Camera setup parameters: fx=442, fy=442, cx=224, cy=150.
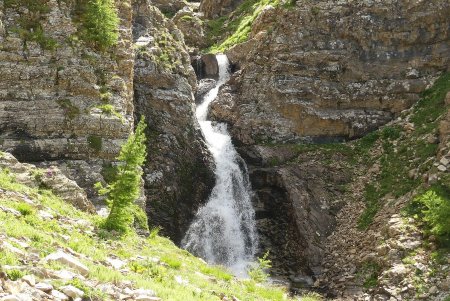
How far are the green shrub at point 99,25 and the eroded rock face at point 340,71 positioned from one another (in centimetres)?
1731

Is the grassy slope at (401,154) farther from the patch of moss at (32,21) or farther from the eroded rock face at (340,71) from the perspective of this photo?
the patch of moss at (32,21)

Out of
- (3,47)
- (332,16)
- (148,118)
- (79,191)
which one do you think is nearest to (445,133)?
(332,16)

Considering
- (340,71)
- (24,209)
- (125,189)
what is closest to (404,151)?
(340,71)

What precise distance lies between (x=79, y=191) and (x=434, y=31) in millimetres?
37516

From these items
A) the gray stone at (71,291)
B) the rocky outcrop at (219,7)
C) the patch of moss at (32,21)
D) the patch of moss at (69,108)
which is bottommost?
the gray stone at (71,291)

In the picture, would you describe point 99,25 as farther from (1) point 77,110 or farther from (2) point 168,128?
(2) point 168,128

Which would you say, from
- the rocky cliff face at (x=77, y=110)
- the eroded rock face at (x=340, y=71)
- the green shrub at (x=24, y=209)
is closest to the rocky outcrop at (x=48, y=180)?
the rocky cliff face at (x=77, y=110)

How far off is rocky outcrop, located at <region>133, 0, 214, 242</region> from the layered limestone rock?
6.56 m

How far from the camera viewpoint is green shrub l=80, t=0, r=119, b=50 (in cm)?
2867

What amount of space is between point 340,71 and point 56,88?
27.8 metres

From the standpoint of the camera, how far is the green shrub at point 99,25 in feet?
94.1

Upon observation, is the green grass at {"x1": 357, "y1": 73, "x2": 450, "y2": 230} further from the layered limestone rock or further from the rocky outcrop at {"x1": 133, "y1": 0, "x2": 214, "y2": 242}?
the layered limestone rock

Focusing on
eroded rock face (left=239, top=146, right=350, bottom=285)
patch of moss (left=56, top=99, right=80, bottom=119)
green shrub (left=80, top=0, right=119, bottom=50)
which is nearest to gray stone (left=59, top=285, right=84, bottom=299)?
patch of moss (left=56, top=99, right=80, bottom=119)

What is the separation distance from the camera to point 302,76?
1719 inches
